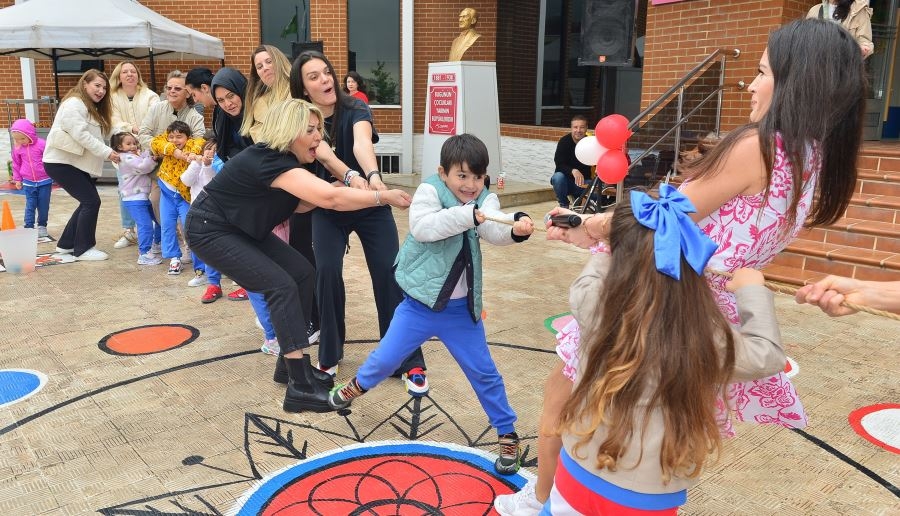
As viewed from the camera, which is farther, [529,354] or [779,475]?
[529,354]

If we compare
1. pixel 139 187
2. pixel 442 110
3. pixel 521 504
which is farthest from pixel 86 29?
pixel 521 504

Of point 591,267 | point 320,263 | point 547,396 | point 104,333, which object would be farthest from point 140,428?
point 591,267

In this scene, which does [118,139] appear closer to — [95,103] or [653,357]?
[95,103]

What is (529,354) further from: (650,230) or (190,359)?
(650,230)

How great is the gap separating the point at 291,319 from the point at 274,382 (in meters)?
0.57

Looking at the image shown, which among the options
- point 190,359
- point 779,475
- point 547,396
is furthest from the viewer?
point 190,359

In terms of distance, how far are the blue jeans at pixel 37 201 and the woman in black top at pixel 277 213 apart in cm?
519

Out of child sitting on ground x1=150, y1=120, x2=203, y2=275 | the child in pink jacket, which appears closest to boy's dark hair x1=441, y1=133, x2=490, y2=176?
child sitting on ground x1=150, y1=120, x2=203, y2=275

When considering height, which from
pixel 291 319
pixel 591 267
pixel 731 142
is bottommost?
pixel 291 319

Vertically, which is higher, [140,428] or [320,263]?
[320,263]

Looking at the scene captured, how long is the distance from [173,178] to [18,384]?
2.74 metres

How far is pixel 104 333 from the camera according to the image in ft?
15.9

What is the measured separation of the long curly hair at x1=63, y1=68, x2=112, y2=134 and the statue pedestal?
5.10m

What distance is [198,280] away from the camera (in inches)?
241
